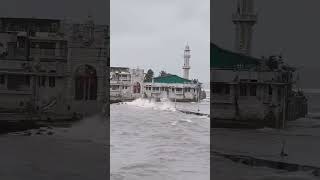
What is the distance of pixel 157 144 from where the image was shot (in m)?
8.52

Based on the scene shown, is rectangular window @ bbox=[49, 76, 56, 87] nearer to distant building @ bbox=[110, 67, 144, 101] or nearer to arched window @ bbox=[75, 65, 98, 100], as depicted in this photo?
arched window @ bbox=[75, 65, 98, 100]

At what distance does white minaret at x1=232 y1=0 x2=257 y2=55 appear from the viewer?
608 centimetres

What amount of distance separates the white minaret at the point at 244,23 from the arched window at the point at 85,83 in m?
1.99

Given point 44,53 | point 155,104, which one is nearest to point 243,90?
point 44,53

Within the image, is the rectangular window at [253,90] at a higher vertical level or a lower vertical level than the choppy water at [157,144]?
higher

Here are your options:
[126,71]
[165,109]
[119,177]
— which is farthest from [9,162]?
[165,109]

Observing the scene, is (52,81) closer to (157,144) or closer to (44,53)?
(44,53)

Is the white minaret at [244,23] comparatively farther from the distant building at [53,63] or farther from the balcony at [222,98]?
the distant building at [53,63]

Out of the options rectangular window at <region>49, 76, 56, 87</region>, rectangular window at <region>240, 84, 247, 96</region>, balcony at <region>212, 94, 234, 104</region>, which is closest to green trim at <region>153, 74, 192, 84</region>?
balcony at <region>212, 94, 234, 104</region>

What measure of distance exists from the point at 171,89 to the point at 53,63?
752 centimetres

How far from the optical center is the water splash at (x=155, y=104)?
40.6ft

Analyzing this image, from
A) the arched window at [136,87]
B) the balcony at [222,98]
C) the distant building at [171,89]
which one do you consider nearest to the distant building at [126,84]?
the arched window at [136,87]

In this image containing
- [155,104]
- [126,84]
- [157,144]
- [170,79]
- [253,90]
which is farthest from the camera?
[155,104]

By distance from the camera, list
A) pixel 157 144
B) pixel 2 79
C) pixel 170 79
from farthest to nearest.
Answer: pixel 170 79 → pixel 157 144 → pixel 2 79
